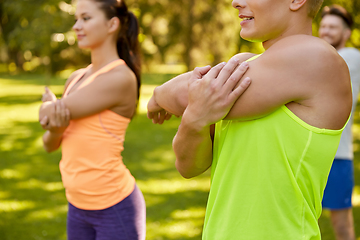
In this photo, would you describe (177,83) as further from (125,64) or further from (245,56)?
(125,64)

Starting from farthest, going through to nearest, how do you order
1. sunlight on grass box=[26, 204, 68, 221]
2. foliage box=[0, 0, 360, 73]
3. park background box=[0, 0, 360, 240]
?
foliage box=[0, 0, 360, 73] → sunlight on grass box=[26, 204, 68, 221] → park background box=[0, 0, 360, 240]

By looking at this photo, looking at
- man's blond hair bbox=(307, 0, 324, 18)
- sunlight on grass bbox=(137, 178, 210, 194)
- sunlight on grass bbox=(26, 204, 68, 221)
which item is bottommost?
sunlight on grass bbox=(137, 178, 210, 194)

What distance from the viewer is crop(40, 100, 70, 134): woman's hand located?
2064 mm

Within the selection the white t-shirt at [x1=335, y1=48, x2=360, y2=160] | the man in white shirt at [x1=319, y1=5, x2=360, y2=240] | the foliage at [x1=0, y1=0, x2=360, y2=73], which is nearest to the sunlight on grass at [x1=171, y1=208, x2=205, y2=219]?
the man in white shirt at [x1=319, y1=5, x2=360, y2=240]

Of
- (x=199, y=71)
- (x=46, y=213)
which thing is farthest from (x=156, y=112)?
(x=46, y=213)

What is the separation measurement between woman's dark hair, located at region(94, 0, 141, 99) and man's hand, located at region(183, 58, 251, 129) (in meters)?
1.33

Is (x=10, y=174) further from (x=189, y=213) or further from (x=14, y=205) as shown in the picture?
(x=189, y=213)

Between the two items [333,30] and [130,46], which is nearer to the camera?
[130,46]

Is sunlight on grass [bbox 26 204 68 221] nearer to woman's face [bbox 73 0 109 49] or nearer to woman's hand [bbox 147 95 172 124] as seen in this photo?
woman's face [bbox 73 0 109 49]

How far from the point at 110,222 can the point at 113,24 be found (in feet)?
3.88

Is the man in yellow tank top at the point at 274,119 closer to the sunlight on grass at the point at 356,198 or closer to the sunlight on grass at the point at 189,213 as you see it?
the sunlight on grass at the point at 189,213

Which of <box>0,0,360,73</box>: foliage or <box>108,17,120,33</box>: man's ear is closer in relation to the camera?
<box>108,17,120,33</box>: man's ear

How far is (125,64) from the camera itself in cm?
230

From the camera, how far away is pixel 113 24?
232 centimetres
